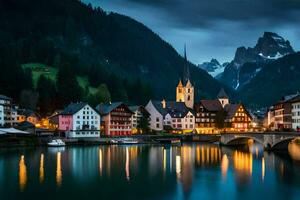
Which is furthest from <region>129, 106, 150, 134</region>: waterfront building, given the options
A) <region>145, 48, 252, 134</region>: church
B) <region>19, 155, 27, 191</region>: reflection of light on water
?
<region>19, 155, 27, 191</region>: reflection of light on water

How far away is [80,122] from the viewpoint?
403ft

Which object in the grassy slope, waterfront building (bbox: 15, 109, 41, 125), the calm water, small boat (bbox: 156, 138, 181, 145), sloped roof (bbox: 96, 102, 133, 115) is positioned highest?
the grassy slope

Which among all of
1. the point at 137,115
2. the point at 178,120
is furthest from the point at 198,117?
the point at 137,115

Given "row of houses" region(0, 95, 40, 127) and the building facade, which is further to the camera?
the building facade

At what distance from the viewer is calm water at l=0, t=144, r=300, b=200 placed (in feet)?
160

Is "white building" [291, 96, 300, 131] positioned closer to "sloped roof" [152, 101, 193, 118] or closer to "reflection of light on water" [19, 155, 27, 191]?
"sloped roof" [152, 101, 193, 118]

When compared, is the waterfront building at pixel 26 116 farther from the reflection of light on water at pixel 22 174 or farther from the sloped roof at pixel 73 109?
the reflection of light on water at pixel 22 174

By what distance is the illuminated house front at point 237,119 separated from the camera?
15479cm

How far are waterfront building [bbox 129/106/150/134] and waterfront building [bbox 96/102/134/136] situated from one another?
571 centimetres

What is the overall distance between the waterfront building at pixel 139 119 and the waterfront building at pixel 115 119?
225 inches

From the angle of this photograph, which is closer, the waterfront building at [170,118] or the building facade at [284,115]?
the building facade at [284,115]

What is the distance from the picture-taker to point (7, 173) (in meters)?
60.4

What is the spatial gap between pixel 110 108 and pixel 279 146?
171ft

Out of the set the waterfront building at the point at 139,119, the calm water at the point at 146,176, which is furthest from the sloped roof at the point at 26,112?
the calm water at the point at 146,176
